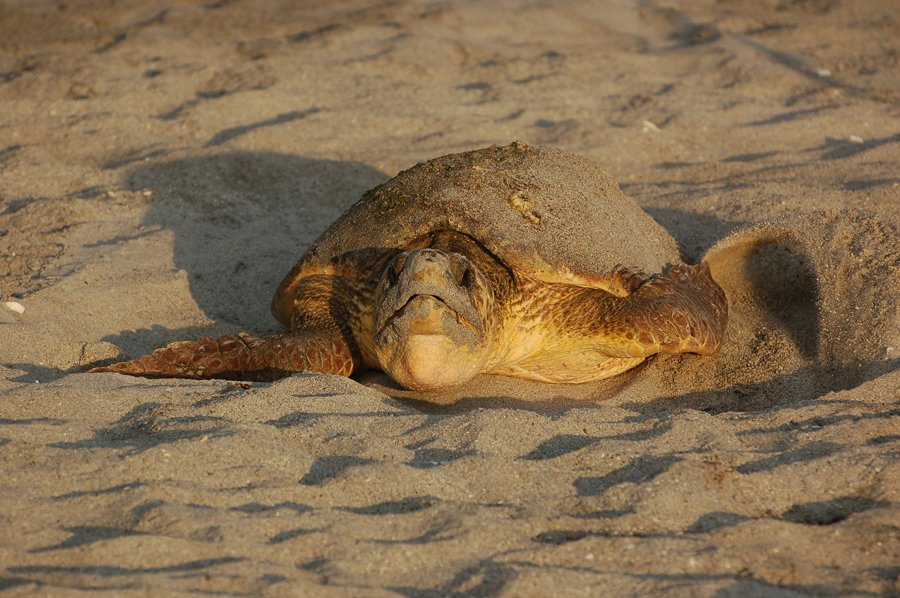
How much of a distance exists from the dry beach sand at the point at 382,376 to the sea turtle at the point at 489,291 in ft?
0.78

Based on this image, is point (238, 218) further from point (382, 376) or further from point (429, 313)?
point (429, 313)

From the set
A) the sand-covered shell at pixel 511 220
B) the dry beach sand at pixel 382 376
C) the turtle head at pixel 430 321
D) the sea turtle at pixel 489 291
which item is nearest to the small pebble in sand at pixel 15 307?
the dry beach sand at pixel 382 376

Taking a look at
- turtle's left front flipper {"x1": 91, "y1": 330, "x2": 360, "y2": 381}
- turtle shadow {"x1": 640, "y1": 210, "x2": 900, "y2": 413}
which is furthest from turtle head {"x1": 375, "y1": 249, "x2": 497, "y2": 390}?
turtle shadow {"x1": 640, "y1": 210, "x2": 900, "y2": 413}

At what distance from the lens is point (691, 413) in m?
2.72

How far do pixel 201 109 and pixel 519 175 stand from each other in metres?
3.79

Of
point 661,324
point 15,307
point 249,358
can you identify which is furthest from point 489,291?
point 15,307

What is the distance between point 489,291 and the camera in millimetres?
3346

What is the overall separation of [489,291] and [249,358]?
4.03ft

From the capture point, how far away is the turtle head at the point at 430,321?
2.92 m

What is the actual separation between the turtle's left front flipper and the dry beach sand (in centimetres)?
30

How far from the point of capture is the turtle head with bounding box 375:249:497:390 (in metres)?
2.92

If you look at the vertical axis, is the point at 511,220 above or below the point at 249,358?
above

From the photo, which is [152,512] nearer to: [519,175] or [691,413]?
[691,413]

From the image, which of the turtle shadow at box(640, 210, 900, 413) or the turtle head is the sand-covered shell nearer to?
the turtle head
